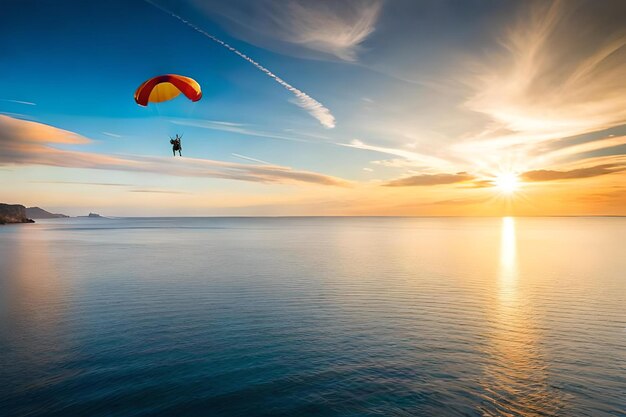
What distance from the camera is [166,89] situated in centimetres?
3734

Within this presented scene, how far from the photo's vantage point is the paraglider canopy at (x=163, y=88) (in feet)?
113

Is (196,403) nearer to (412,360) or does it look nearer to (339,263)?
(412,360)

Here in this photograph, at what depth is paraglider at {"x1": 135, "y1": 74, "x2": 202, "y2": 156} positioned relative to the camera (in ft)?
113

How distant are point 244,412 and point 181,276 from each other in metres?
33.4

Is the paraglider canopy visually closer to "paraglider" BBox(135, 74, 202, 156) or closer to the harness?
"paraglider" BBox(135, 74, 202, 156)

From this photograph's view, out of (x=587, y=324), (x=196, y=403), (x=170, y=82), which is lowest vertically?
(x=196, y=403)

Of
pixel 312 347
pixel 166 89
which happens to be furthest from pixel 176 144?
pixel 312 347

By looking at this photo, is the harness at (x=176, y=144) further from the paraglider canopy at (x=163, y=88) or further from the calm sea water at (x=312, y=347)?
the calm sea water at (x=312, y=347)

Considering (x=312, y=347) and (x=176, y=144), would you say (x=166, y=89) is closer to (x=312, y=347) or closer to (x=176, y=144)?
(x=176, y=144)

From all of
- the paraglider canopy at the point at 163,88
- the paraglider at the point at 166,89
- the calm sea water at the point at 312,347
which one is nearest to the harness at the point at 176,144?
the paraglider at the point at 166,89

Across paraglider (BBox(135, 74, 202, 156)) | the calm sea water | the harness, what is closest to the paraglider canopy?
paraglider (BBox(135, 74, 202, 156))

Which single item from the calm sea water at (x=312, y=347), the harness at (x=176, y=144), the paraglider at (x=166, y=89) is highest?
the paraglider at (x=166, y=89)

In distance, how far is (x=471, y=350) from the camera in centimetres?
2025

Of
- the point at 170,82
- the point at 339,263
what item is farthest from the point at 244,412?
the point at 339,263
